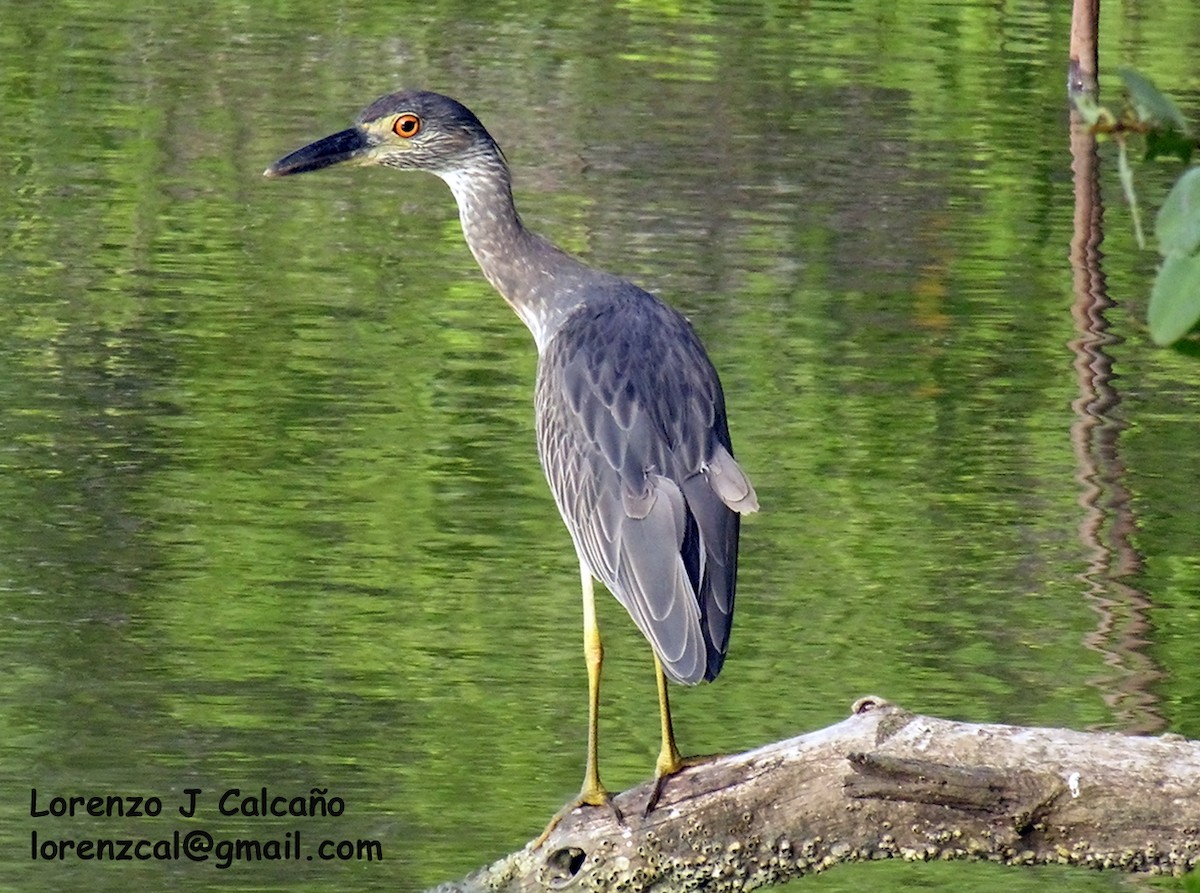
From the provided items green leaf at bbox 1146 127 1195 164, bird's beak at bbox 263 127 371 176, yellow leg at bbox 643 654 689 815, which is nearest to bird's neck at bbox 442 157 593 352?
bird's beak at bbox 263 127 371 176

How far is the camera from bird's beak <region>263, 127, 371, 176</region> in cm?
554

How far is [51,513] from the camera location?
721cm

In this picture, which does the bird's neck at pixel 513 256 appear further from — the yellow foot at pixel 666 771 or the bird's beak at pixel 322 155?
the yellow foot at pixel 666 771

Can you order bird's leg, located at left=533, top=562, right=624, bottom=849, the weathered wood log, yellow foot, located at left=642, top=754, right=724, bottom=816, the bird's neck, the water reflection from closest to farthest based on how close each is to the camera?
1. the weathered wood log
2. yellow foot, located at left=642, top=754, right=724, bottom=816
3. bird's leg, located at left=533, top=562, right=624, bottom=849
4. the bird's neck
5. the water reflection

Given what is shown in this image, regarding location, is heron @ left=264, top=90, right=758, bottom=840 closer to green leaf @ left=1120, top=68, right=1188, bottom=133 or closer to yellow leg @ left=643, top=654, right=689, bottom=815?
yellow leg @ left=643, top=654, right=689, bottom=815

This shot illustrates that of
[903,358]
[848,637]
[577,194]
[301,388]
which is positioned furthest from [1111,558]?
[577,194]

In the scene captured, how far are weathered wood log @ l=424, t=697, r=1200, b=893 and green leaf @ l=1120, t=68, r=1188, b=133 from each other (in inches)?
98.7

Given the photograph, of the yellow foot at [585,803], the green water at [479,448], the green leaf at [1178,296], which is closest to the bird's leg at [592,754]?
the yellow foot at [585,803]

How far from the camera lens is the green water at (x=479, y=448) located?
5.77 metres

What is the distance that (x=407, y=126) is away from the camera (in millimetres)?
5570

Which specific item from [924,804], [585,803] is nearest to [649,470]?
[585,803]

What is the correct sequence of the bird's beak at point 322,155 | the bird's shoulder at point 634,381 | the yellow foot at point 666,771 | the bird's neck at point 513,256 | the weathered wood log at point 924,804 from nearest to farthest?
the weathered wood log at point 924,804
the yellow foot at point 666,771
the bird's shoulder at point 634,381
the bird's neck at point 513,256
the bird's beak at point 322,155

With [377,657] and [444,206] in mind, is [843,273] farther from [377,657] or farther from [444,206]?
[377,657]

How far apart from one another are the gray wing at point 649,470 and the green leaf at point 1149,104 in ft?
8.70
